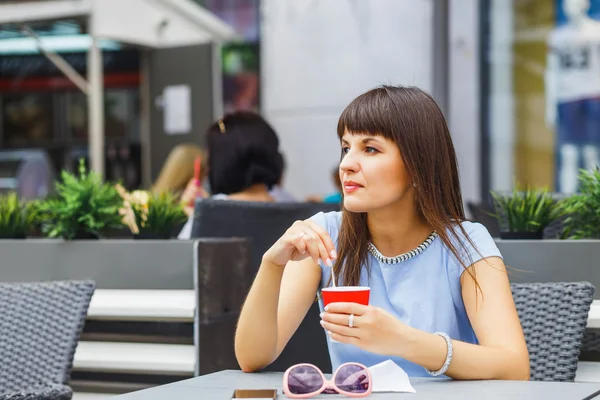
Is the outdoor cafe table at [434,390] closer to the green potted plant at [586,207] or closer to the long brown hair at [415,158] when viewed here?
the long brown hair at [415,158]

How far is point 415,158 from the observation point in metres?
2.25

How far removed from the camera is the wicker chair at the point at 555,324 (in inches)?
103

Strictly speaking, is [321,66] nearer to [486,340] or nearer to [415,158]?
[415,158]

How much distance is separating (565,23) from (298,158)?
2465 mm

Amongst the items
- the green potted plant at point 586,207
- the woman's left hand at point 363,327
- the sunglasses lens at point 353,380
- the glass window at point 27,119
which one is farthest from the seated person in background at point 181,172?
the glass window at point 27,119

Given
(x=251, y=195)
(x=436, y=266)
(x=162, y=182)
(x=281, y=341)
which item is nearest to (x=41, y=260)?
(x=251, y=195)

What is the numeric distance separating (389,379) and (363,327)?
11 cm

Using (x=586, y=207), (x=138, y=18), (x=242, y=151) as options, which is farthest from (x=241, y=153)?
(x=138, y=18)

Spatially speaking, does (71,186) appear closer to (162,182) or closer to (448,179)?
(448,179)

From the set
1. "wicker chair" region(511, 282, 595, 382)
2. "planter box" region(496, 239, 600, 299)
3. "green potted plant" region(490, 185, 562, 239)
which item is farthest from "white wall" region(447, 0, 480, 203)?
"wicker chair" region(511, 282, 595, 382)

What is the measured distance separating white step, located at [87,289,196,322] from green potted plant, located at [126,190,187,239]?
0.27 metres

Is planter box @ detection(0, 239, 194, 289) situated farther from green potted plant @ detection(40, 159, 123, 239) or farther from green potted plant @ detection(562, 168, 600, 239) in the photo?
green potted plant @ detection(562, 168, 600, 239)

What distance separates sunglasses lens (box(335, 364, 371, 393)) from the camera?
5.98 feet

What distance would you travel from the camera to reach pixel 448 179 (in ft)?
7.70
